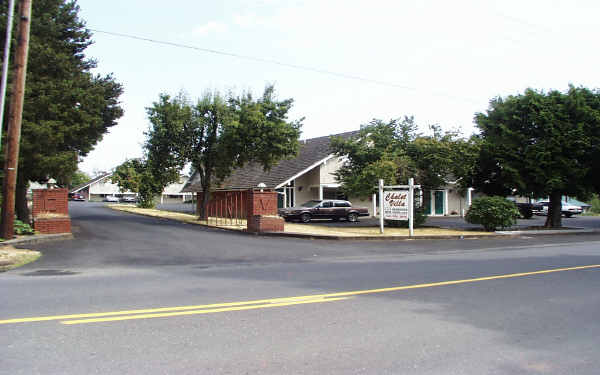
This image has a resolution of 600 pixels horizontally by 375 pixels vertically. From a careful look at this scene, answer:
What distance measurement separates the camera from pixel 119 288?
770 centimetres

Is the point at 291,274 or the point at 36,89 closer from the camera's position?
the point at 291,274

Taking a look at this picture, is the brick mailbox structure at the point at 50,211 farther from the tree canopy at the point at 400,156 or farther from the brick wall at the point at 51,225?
the tree canopy at the point at 400,156

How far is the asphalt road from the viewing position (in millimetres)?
4348

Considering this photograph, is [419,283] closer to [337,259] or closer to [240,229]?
[337,259]

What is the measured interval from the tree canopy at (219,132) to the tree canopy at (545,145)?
10.7 meters

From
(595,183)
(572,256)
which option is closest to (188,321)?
(572,256)

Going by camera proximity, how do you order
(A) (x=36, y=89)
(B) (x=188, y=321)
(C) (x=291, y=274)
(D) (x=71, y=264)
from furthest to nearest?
(A) (x=36, y=89), (D) (x=71, y=264), (C) (x=291, y=274), (B) (x=188, y=321)

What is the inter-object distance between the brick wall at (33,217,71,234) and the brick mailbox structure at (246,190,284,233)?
23.2 feet

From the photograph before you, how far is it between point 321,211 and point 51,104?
16378mm

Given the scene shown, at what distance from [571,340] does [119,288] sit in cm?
644

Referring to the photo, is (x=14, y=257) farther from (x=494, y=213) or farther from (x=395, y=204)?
(x=494, y=213)

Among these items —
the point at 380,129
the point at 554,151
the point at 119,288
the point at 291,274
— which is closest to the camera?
the point at 119,288

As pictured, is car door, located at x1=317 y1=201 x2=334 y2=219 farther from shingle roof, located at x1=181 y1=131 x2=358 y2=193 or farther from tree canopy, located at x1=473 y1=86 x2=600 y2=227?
tree canopy, located at x1=473 y1=86 x2=600 y2=227

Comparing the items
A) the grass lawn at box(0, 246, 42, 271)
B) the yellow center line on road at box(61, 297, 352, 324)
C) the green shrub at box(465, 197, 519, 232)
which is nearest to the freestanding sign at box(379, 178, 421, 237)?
the green shrub at box(465, 197, 519, 232)
